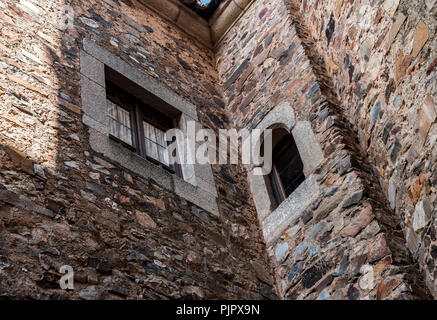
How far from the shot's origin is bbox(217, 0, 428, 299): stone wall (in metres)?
3.68

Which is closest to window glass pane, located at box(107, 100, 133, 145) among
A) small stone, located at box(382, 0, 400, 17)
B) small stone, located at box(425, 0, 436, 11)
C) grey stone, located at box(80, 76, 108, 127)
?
grey stone, located at box(80, 76, 108, 127)

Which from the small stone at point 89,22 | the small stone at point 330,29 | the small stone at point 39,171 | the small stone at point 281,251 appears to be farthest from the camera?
the small stone at point 89,22

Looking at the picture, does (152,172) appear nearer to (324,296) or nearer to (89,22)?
(324,296)

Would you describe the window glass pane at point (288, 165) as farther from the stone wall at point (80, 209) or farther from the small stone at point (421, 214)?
the small stone at point (421, 214)

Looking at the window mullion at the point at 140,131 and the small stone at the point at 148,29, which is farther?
the small stone at the point at 148,29

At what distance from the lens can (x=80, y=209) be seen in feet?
11.6

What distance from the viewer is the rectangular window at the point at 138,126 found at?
4.64 meters

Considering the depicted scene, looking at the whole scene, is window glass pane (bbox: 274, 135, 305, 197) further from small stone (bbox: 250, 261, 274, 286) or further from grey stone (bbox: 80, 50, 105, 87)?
grey stone (bbox: 80, 50, 105, 87)

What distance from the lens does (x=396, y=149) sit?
3.94 m

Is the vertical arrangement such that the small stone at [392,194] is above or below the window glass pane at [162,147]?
below

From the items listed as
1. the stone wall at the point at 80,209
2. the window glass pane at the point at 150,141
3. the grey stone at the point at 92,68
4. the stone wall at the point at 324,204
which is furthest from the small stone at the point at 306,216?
the grey stone at the point at 92,68

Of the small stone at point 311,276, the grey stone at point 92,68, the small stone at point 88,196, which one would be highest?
the grey stone at point 92,68

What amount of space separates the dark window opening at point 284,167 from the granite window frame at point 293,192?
69mm
